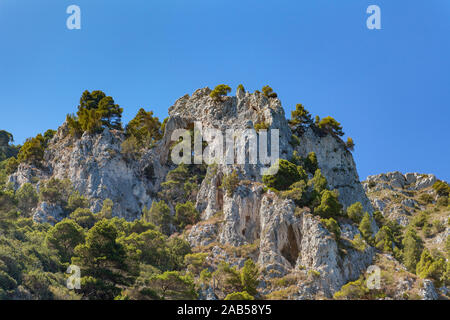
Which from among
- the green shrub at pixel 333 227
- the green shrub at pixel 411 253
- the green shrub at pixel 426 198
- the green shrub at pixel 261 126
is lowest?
the green shrub at pixel 411 253

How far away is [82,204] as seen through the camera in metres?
65.8

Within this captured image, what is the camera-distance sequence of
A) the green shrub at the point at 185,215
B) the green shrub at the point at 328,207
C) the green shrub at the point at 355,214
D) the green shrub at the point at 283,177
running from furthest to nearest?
the green shrub at the point at 185,215 → the green shrub at the point at 355,214 → the green shrub at the point at 283,177 → the green shrub at the point at 328,207

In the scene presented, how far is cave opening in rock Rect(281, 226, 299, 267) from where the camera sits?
5273cm

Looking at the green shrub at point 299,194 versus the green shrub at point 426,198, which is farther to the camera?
the green shrub at point 426,198

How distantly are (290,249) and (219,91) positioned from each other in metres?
35.7

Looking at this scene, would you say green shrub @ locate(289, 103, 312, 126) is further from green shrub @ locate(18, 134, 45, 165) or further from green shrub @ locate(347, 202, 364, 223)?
green shrub @ locate(18, 134, 45, 165)

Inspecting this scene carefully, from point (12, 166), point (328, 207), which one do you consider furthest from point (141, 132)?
point (328, 207)

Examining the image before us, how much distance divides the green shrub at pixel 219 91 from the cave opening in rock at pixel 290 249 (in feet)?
109

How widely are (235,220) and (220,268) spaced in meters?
12.0

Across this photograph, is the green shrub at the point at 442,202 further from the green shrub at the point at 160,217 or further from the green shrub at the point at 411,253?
the green shrub at the point at 160,217

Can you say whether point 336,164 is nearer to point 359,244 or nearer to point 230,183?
point 230,183

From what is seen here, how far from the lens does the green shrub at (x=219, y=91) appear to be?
7924 centimetres

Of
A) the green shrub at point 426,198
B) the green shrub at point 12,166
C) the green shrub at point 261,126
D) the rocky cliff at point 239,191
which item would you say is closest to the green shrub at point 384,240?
the rocky cliff at point 239,191
